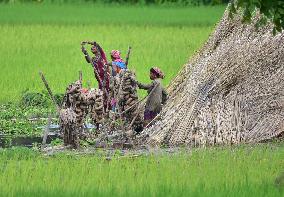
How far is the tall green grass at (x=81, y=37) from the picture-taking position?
20.4 m

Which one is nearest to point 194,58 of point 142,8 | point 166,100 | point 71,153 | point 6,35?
point 166,100

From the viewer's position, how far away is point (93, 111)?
44.8ft

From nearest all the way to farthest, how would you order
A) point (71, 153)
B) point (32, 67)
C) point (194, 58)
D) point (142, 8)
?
point (71, 153) < point (194, 58) < point (32, 67) < point (142, 8)

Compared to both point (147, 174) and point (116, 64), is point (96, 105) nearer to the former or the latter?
point (116, 64)

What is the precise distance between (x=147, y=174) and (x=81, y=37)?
15.4m

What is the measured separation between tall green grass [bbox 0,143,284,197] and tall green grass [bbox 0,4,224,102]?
6499 millimetres

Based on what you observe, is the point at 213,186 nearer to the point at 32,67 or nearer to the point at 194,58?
the point at 194,58

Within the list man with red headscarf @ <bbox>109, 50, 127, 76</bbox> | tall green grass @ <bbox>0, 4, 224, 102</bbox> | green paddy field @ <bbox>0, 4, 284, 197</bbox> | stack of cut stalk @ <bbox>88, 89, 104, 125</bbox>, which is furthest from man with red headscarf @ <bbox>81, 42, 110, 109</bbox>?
tall green grass @ <bbox>0, 4, 224, 102</bbox>

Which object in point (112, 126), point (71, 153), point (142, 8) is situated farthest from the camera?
point (142, 8)

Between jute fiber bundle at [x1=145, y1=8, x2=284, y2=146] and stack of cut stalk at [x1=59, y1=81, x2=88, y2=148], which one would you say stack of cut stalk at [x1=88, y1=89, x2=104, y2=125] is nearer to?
stack of cut stalk at [x1=59, y1=81, x2=88, y2=148]

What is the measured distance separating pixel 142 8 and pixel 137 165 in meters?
24.9

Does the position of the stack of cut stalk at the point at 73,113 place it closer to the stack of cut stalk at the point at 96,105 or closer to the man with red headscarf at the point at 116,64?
the stack of cut stalk at the point at 96,105

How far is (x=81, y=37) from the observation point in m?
25.9


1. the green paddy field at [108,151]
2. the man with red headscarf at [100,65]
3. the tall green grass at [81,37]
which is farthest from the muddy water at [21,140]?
the tall green grass at [81,37]
